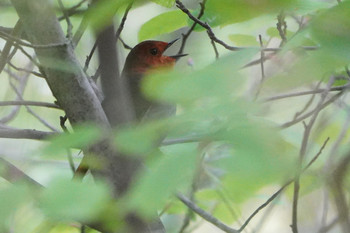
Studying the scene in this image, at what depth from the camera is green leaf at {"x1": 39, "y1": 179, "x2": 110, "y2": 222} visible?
61cm

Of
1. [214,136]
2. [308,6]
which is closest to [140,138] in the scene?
[214,136]

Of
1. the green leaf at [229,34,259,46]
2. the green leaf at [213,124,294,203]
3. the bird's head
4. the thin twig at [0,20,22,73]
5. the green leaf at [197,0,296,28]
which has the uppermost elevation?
the green leaf at [197,0,296,28]

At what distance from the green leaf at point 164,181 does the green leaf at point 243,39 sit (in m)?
1.21

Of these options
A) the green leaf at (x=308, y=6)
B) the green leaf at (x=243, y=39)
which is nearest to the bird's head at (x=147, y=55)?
the green leaf at (x=243, y=39)

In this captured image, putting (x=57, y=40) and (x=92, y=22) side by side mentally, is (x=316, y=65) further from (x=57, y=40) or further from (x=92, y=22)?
(x=57, y=40)

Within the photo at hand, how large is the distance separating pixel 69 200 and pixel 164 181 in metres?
0.10

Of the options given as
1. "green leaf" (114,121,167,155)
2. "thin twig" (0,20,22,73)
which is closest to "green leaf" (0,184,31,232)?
"green leaf" (114,121,167,155)

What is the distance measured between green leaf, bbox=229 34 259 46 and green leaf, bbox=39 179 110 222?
1.20 metres

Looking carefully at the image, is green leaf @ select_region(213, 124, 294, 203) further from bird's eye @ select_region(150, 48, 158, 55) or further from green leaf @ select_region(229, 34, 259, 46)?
bird's eye @ select_region(150, 48, 158, 55)

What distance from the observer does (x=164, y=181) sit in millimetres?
585

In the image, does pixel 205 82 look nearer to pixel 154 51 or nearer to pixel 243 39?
pixel 243 39

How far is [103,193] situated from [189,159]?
0.12 meters

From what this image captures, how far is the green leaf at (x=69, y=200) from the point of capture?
610 mm

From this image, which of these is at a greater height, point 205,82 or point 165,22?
point 205,82
